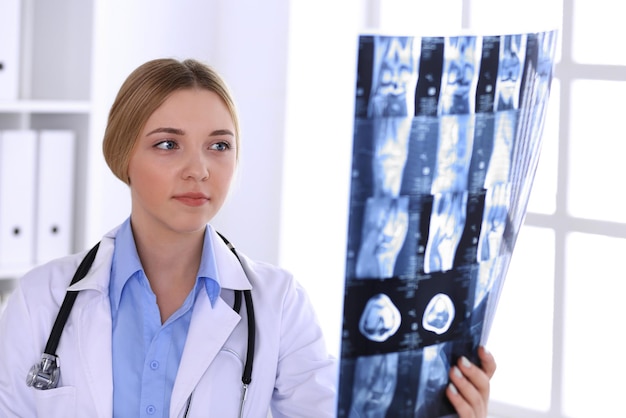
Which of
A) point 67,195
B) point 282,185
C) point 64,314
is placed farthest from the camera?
point 282,185

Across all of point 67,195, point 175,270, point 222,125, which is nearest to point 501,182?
point 222,125

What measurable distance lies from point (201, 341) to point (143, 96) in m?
0.42

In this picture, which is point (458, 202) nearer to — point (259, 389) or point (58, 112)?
point (259, 389)

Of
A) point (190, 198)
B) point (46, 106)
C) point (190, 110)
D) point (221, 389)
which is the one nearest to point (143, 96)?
point (190, 110)

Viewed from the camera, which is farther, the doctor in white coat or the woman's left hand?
the doctor in white coat

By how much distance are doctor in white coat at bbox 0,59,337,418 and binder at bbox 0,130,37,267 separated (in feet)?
2.37

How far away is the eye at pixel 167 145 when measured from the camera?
1.54 m

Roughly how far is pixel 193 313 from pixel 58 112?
3.61 ft

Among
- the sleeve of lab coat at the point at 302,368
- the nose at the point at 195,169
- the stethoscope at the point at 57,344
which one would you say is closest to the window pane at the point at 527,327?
the sleeve of lab coat at the point at 302,368

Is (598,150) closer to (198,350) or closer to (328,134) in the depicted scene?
(328,134)

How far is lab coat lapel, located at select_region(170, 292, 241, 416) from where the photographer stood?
5.05ft

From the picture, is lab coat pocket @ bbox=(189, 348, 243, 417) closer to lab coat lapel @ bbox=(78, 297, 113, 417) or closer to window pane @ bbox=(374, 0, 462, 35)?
lab coat lapel @ bbox=(78, 297, 113, 417)

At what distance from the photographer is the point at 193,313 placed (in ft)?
5.25

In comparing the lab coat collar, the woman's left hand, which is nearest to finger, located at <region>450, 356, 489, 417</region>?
the woman's left hand
